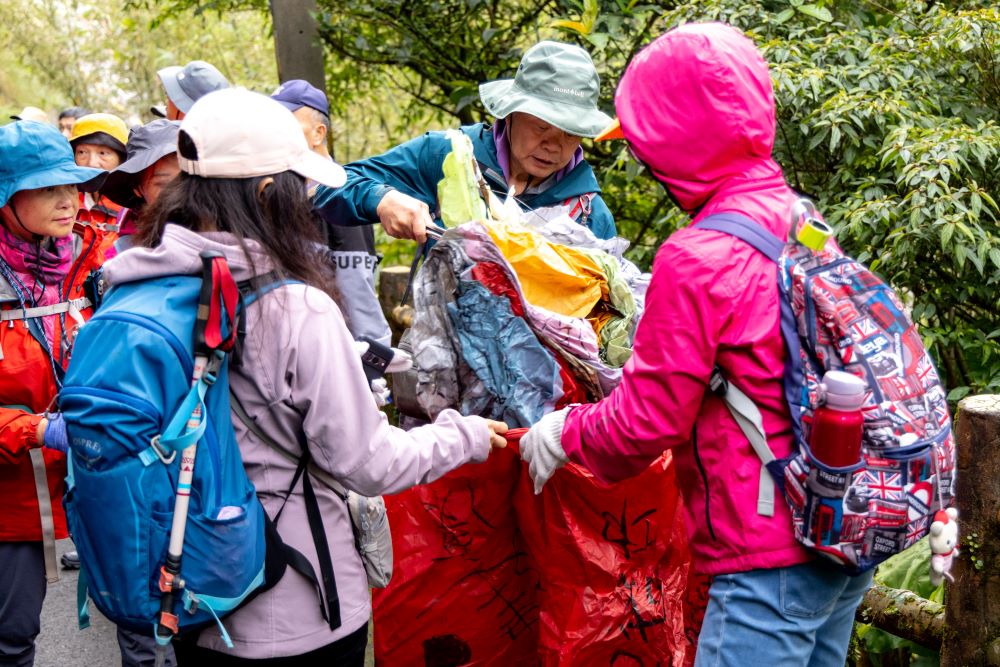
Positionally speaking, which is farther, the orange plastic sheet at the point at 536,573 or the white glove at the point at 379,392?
the orange plastic sheet at the point at 536,573

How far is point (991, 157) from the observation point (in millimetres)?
3512

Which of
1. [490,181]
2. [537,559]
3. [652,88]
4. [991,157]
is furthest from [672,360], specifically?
[991,157]

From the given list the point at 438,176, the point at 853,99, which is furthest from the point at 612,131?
the point at 853,99

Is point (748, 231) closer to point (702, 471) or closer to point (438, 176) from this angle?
point (702, 471)

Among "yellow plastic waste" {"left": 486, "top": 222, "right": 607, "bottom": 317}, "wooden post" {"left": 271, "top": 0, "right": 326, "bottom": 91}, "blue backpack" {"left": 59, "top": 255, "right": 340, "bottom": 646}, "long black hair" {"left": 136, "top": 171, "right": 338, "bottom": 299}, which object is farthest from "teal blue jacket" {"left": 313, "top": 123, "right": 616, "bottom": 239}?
"wooden post" {"left": 271, "top": 0, "right": 326, "bottom": 91}

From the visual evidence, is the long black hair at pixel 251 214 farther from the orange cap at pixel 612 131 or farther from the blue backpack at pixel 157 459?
the orange cap at pixel 612 131

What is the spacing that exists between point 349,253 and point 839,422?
2.74 metres

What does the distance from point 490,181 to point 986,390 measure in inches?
76.6

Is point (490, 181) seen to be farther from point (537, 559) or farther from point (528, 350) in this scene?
point (537, 559)

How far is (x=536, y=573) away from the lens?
2.86 metres

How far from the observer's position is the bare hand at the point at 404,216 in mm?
2607

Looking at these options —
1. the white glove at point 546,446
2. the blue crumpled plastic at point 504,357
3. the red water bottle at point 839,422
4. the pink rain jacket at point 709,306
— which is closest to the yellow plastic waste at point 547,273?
the blue crumpled plastic at point 504,357

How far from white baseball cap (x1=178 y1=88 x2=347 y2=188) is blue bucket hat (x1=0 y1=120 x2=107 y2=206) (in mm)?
1101

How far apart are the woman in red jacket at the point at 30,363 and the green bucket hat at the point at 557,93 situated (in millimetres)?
1309
